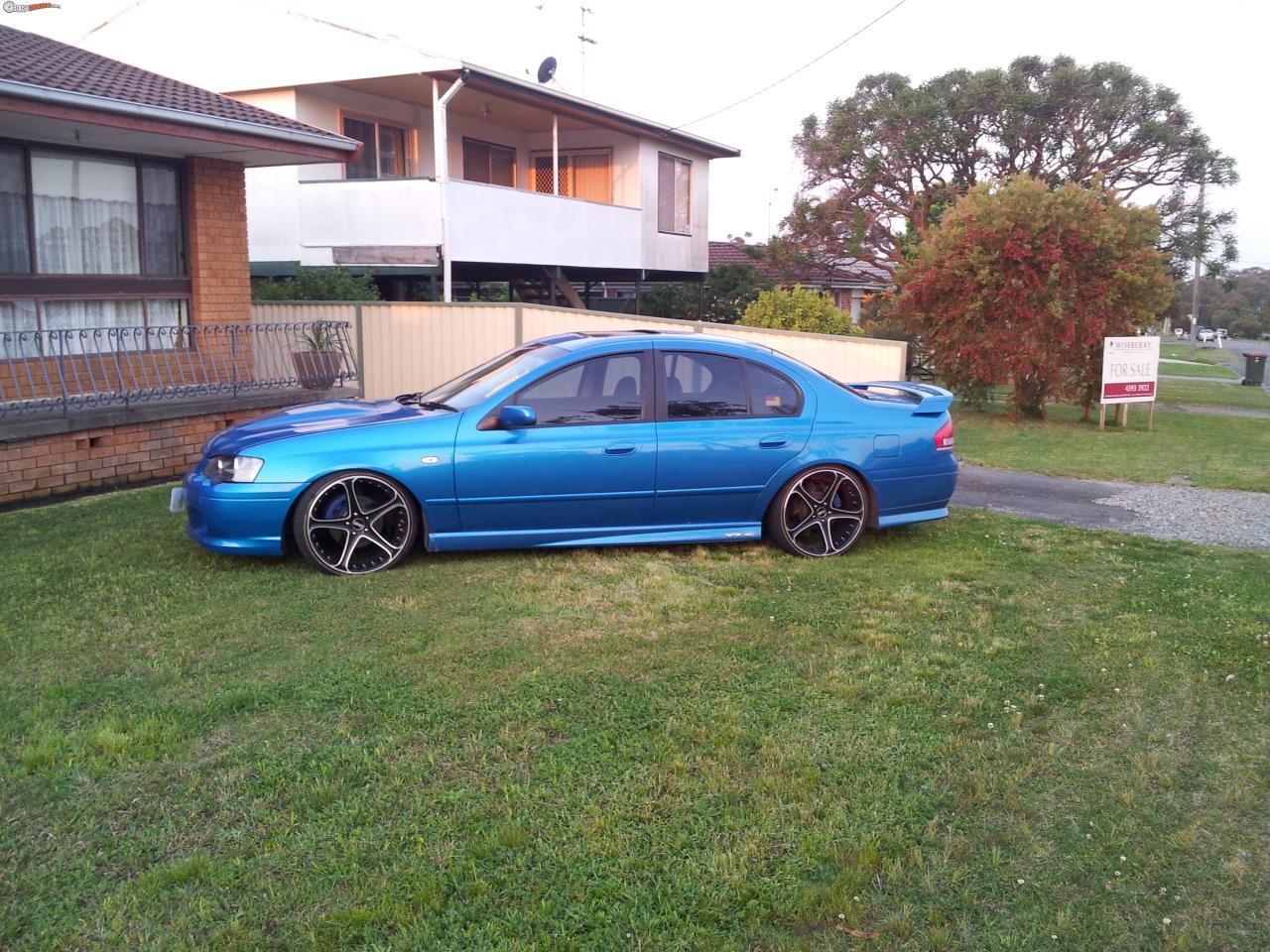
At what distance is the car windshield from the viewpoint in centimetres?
691

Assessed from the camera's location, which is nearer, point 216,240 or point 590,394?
point 590,394

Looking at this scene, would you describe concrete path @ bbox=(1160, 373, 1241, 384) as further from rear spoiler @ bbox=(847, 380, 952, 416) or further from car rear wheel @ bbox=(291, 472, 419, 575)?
car rear wheel @ bbox=(291, 472, 419, 575)

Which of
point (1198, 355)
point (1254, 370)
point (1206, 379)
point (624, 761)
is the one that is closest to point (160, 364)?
point (624, 761)

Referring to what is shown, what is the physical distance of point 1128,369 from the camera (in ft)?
53.7

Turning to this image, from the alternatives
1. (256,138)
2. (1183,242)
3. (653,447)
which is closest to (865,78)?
(1183,242)

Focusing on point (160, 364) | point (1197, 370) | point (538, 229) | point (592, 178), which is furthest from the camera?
point (1197, 370)

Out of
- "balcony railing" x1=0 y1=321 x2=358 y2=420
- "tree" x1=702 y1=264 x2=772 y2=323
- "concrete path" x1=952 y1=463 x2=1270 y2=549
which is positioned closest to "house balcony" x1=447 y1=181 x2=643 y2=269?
"balcony railing" x1=0 y1=321 x2=358 y2=420

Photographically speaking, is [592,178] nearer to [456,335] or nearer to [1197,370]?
[456,335]

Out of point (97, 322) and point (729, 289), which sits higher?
point (729, 289)

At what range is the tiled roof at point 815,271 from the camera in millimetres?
35625

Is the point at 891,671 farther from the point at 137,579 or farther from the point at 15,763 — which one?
the point at 137,579

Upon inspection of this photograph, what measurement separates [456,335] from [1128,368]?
997 cm

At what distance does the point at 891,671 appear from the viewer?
4961mm

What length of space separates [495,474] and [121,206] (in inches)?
249
